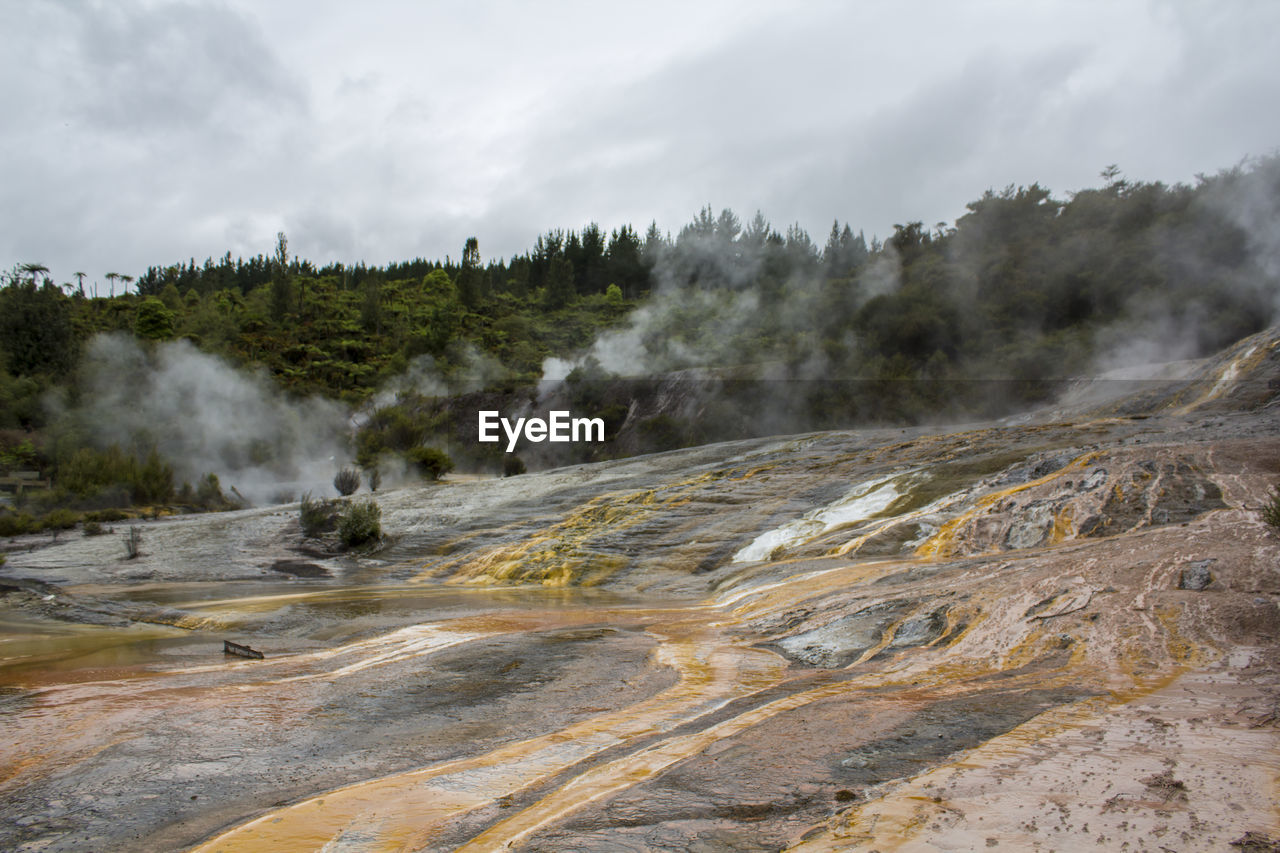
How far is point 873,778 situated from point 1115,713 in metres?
1.64

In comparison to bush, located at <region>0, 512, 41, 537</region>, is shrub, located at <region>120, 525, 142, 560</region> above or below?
below

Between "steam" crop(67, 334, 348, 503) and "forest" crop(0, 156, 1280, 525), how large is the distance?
24 cm

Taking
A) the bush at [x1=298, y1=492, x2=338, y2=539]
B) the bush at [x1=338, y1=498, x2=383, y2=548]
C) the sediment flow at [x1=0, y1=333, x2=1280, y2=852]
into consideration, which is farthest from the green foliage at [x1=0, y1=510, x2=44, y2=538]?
the bush at [x1=338, y1=498, x2=383, y2=548]

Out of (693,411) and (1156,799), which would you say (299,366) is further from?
(1156,799)

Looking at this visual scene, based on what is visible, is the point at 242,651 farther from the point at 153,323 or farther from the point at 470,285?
the point at 470,285

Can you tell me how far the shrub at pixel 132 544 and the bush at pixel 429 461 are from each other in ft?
35.7

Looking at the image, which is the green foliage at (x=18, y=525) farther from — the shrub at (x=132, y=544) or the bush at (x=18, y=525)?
the shrub at (x=132, y=544)

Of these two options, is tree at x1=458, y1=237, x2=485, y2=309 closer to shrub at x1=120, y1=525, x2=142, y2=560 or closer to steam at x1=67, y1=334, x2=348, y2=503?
steam at x1=67, y1=334, x2=348, y2=503

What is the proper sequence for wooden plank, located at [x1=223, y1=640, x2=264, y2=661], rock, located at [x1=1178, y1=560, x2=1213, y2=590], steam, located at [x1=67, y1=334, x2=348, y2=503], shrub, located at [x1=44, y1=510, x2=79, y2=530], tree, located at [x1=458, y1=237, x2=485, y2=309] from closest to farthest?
rock, located at [x1=1178, y1=560, x2=1213, y2=590]
wooden plank, located at [x1=223, y1=640, x2=264, y2=661]
shrub, located at [x1=44, y1=510, x2=79, y2=530]
steam, located at [x1=67, y1=334, x2=348, y2=503]
tree, located at [x1=458, y1=237, x2=485, y2=309]

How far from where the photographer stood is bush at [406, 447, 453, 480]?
2812 cm

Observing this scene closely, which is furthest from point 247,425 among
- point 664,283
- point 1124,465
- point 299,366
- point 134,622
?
point 664,283

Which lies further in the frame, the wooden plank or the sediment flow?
the wooden plank

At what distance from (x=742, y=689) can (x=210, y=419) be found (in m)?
35.1

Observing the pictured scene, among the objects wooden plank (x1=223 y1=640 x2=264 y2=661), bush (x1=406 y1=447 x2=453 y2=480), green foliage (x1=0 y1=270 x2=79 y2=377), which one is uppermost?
green foliage (x1=0 y1=270 x2=79 y2=377)
